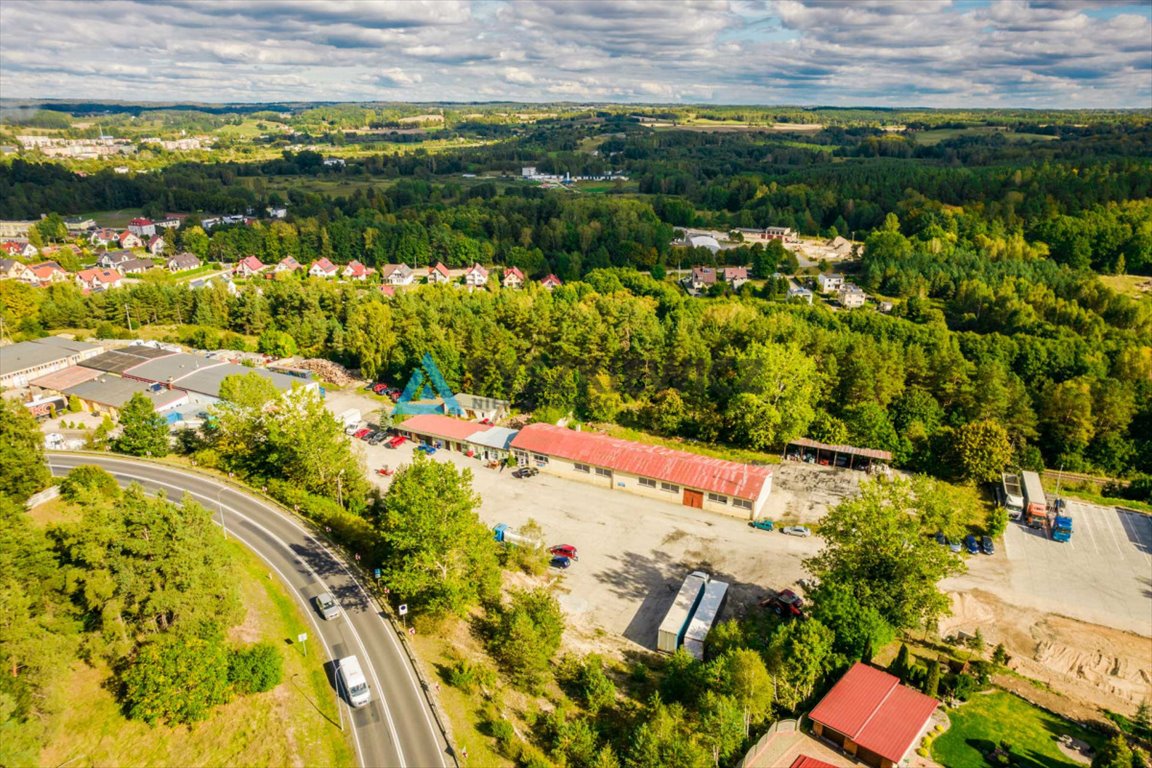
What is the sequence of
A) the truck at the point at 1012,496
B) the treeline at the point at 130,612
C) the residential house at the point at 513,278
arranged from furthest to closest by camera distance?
the residential house at the point at 513,278 → the truck at the point at 1012,496 → the treeline at the point at 130,612

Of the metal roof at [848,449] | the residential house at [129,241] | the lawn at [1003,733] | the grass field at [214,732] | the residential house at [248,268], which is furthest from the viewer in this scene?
the residential house at [129,241]

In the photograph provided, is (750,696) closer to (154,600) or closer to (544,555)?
(544,555)

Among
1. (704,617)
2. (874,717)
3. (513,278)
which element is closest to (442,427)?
(704,617)

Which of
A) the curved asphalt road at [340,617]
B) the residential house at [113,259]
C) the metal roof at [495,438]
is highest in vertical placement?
the residential house at [113,259]

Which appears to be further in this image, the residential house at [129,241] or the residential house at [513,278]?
the residential house at [129,241]

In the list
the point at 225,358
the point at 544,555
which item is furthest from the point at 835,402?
the point at 225,358

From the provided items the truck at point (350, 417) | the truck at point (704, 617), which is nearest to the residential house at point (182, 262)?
the truck at point (350, 417)

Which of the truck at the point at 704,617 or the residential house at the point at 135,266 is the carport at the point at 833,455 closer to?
the truck at the point at 704,617

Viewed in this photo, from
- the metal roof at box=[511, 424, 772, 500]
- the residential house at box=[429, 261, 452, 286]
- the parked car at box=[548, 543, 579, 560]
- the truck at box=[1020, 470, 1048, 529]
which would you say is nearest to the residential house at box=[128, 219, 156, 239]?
the residential house at box=[429, 261, 452, 286]
